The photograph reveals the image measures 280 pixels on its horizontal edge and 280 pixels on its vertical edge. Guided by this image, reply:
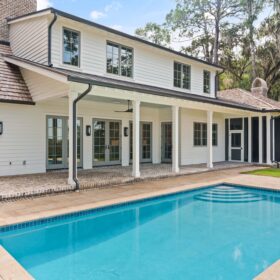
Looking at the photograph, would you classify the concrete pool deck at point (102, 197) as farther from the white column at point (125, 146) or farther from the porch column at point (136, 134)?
the white column at point (125, 146)

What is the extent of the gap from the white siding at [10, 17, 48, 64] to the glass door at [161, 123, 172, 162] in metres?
6.93

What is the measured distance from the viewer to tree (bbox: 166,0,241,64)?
25156 mm

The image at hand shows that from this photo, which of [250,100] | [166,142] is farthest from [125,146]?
[250,100]

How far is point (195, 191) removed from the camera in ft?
28.3

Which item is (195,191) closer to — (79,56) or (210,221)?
(210,221)

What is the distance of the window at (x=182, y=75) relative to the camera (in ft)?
46.3

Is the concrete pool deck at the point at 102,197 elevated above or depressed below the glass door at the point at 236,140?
below

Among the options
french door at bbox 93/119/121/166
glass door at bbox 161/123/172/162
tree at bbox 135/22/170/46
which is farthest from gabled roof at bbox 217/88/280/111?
tree at bbox 135/22/170/46

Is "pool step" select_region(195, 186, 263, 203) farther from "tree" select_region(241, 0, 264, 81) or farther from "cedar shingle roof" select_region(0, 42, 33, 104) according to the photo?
"tree" select_region(241, 0, 264, 81)

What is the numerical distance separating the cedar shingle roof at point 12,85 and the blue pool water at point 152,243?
203 inches

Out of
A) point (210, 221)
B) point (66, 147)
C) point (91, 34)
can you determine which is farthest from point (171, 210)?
point (91, 34)

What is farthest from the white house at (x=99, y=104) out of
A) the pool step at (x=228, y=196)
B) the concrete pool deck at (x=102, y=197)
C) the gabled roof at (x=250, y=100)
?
the pool step at (x=228, y=196)

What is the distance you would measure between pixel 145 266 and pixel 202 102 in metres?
8.39

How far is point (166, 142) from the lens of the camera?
14539 mm
